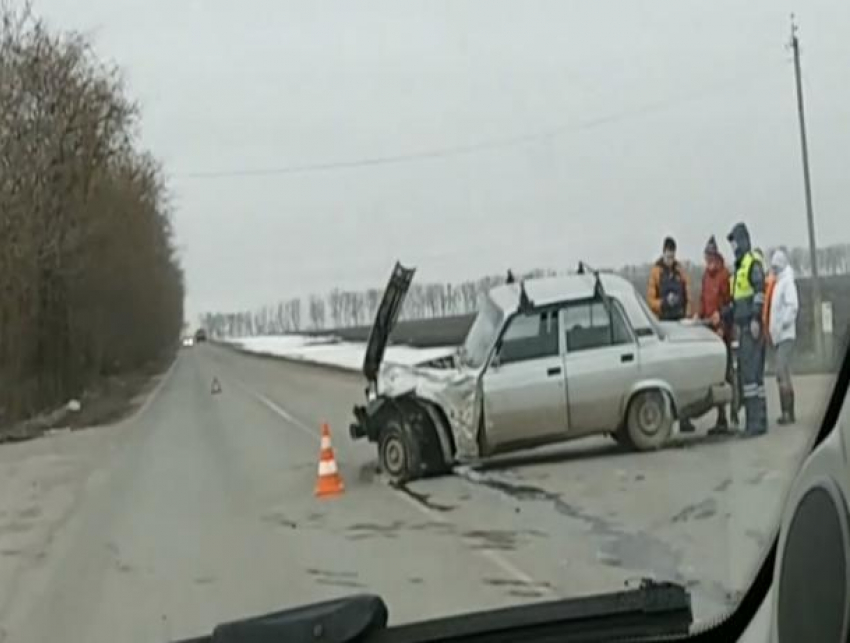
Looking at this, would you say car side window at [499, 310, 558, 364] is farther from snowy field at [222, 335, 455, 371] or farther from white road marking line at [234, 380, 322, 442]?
white road marking line at [234, 380, 322, 442]

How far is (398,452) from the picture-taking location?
14484mm

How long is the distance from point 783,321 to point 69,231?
55.0 ft

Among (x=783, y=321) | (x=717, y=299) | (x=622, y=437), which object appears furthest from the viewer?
(x=622, y=437)

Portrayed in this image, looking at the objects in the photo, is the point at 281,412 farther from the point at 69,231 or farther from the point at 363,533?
the point at 363,533

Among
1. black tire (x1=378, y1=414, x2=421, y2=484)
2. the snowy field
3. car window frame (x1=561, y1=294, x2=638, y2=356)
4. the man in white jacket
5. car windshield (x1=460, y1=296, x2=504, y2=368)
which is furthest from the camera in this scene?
black tire (x1=378, y1=414, x2=421, y2=484)

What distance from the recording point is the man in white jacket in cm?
691

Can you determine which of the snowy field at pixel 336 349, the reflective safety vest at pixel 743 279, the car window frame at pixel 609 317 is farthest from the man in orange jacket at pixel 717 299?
the snowy field at pixel 336 349

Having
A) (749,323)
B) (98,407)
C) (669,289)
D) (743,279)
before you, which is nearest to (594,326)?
(749,323)

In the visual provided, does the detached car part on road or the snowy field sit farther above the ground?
the snowy field

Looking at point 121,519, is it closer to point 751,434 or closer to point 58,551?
point 58,551

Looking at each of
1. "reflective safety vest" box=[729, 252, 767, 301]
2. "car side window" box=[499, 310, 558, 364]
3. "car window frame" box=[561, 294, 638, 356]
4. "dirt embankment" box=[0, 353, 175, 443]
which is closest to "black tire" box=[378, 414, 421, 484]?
"car side window" box=[499, 310, 558, 364]

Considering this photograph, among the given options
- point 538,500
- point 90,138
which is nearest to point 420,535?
point 538,500

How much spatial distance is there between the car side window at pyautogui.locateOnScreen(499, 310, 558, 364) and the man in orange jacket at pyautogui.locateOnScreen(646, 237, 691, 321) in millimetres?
1296

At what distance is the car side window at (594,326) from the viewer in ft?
43.0
